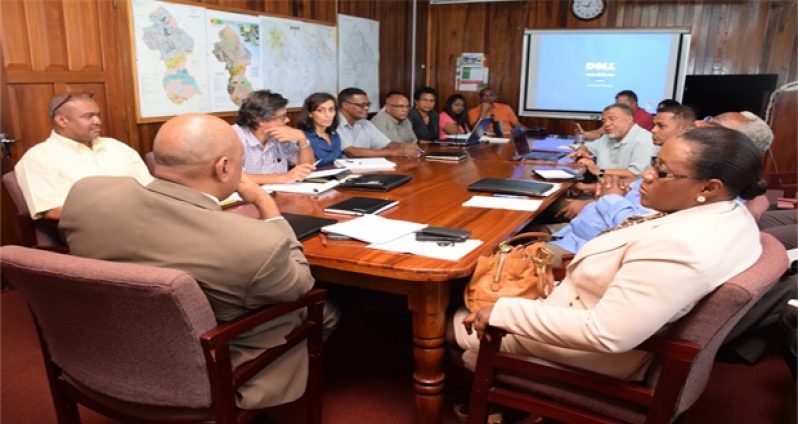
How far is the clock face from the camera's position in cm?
633

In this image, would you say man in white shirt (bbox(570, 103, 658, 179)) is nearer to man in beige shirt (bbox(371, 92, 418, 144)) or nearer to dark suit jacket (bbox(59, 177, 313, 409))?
man in beige shirt (bbox(371, 92, 418, 144))

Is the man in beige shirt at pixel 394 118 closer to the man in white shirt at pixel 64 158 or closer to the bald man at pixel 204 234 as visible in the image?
the man in white shirt at pixel 64 158

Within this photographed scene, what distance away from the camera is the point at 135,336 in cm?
115

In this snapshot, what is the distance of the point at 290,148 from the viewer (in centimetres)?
323

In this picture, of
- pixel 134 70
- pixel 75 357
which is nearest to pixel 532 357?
pixel 75 357

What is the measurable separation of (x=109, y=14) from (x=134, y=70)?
1.09 ft

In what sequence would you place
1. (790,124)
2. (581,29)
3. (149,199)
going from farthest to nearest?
1. (581,29)
2. (790,124)
3. (149,199)

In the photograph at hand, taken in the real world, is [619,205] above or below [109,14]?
below

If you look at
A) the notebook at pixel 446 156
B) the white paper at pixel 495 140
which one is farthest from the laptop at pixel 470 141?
the notebook at pixel 446 156


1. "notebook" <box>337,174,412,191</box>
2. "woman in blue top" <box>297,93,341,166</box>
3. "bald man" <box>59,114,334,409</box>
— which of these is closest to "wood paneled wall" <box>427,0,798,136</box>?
"woman in blue top" <box>297,93,341,166</box>

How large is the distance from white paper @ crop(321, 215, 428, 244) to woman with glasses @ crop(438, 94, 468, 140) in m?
4.05

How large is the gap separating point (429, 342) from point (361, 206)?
0.69 metres

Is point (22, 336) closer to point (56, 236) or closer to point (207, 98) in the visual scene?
point (56, 236)

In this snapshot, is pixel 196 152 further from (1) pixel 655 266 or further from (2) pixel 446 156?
(2) pixel 446 156
